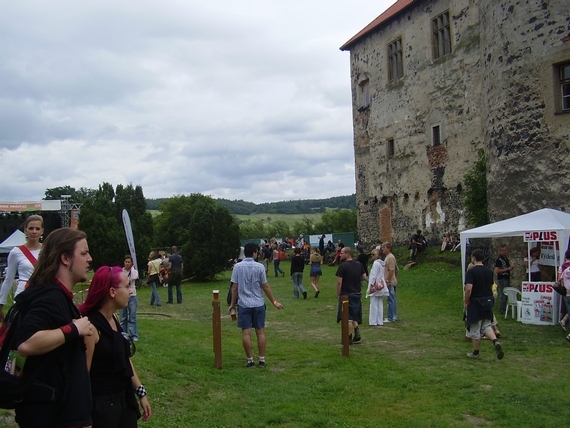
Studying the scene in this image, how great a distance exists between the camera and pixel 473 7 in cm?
2580

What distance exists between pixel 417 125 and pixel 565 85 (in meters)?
14.6

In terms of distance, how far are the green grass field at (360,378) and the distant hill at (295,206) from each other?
388 feet

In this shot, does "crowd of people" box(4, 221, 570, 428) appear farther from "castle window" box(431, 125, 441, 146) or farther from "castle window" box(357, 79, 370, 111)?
"castle window" box(357, 79, 370, 111)

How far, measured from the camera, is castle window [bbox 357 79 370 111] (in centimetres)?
3444

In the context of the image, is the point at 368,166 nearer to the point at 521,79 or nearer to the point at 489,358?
the point at 521,79

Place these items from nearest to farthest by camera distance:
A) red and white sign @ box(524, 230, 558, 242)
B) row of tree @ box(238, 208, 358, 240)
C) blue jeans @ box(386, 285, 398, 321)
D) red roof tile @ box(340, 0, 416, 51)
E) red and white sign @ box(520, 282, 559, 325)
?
red and white sign @ box(524, 230, 558, 242) → red and white sign @ box(520, 282, 559, 325) → blue jeans @ box(386, 285, 398, 321) → red roof tile @ box(340, 0, 416, 51) → row of tree @ box(238, 208, 358, 240)

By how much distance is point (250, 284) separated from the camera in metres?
8.70

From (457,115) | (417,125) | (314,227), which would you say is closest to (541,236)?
(457,115)

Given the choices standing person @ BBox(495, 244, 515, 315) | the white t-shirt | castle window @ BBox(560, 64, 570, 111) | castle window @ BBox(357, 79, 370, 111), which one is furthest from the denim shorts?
castle window @ BBox(357, 79, 370, 111)

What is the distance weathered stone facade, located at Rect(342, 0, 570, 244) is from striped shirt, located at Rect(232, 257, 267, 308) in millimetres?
10192

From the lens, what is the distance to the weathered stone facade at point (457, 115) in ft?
52.0

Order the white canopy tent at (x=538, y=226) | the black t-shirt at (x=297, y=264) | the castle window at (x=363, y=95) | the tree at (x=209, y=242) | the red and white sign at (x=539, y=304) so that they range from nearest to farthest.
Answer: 1. the white canopy tent at (x=538, y=226)
2. the red and white sign at (x=539, y=304)
3. the black t-shirt at (x=297, y=264)
4. the tree at (x=209, y=242)
5. the castle window at (x=363, y=95)

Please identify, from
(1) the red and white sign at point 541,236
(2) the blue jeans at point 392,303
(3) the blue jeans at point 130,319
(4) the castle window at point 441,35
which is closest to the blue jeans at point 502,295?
(1) the red and white sign at point 541,236

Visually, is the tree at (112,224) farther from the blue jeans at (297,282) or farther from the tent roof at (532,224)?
the tent roof at (532,224)
